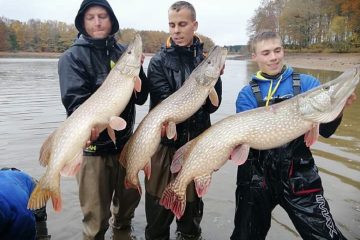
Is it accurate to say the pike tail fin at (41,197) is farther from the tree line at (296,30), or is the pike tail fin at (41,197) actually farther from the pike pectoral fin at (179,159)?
the tree line at (296,30)

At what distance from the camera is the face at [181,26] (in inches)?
148

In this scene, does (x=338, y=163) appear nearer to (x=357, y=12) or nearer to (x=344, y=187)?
(x=344, y=187)

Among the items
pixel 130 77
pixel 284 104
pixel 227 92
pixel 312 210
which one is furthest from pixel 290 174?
pixel 227 92

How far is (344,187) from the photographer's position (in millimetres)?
5535

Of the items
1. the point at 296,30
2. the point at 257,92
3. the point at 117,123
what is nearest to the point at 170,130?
the point at 117,123

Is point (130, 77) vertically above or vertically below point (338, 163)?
above

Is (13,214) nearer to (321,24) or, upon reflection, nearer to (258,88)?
(258,88)

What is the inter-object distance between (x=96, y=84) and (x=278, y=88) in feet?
5.93

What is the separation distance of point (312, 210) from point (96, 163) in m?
2.10

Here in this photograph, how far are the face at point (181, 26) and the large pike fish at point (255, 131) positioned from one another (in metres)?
1.07

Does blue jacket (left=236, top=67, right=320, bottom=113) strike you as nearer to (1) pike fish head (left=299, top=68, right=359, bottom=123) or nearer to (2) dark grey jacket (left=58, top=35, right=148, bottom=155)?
(1) pike fish head (left=299, top=68, right=359, bottom=123)

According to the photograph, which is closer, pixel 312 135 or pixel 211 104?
pixel 312 135

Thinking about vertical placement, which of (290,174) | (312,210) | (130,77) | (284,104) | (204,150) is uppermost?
(130,77)

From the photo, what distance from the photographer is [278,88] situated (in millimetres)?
3484
